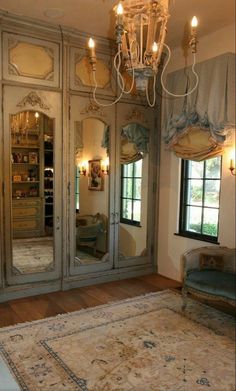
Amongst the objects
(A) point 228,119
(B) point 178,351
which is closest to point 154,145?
(A) point 228,119

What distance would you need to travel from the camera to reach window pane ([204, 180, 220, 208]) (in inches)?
134

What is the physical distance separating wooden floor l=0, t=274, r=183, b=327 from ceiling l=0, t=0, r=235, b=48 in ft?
9.02

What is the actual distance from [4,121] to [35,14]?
3.42 feet

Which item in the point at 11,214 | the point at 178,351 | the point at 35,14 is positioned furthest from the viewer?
the point at 11,214

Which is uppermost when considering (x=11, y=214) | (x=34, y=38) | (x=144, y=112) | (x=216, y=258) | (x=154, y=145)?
(x=34, y=38)

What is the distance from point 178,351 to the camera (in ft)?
7.64

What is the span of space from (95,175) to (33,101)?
1.02 meters

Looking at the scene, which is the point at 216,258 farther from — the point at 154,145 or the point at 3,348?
the point at 3,348

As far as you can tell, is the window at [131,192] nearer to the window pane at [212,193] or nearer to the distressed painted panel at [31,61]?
the window pane at [212,193]

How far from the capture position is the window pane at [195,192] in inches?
143

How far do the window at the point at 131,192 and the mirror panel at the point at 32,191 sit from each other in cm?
90

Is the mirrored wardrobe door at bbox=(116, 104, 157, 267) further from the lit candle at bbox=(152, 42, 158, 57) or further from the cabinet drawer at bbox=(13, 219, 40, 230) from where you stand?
the lit candle at bbox=(152, 42, 158, 57)

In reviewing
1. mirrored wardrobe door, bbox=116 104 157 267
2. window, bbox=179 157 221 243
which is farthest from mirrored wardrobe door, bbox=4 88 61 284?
window, bbox=179 157 221 243

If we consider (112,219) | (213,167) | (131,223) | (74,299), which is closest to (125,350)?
(74,299)
